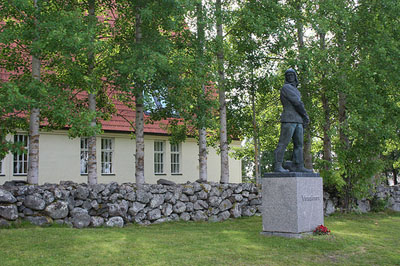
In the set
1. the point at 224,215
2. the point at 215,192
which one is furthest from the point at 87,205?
the point at 224,215

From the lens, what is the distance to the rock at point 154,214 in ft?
45.6

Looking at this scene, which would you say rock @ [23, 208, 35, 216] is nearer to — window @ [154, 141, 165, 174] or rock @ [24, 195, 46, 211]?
rock @ [24, 195, 46, 211]

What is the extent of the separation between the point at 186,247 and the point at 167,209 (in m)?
4.75

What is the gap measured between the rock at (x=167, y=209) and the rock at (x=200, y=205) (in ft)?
3.28

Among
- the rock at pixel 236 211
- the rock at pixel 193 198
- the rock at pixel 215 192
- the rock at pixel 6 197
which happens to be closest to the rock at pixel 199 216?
the rock at pixel 193 198

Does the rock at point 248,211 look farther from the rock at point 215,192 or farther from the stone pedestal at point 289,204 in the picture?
the stone pedestal at point 289,204

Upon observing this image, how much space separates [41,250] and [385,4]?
1594 centimetres

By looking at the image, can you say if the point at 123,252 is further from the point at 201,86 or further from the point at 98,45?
the point at 201,86

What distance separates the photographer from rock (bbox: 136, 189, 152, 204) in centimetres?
1379

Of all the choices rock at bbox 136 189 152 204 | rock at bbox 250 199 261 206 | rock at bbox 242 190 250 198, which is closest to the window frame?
rock at bbox 242 190 250 198

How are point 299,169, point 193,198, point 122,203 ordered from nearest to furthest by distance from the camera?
point 299,169 < point 122,203 < point 193,198

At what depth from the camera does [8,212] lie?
11.5 m

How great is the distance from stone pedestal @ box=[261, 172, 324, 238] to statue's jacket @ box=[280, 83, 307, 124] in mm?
1446

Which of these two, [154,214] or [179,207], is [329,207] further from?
[154,214]
